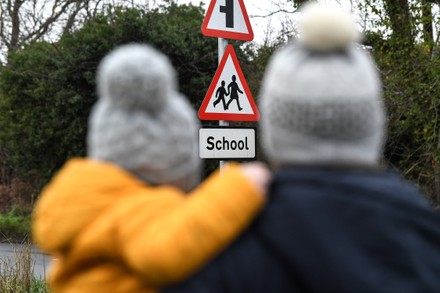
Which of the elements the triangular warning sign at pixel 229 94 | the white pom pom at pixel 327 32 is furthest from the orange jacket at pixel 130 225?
the triangular warning sign at pixel 229 94

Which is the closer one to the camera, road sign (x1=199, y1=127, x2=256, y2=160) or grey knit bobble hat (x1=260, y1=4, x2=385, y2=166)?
grey knit bobble hat (x1=260, y1=4, x2=385, y2=166)

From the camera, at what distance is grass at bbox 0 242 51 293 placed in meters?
6.51

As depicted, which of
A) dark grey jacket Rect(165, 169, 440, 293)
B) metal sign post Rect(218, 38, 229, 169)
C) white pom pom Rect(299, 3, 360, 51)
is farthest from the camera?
metal sign post Rect(218, 38, 229, 169)

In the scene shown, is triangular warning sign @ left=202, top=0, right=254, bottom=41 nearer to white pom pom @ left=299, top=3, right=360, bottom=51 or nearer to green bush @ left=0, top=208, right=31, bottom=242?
white pom pom @ left=299, top=3, right=360, bottom=51

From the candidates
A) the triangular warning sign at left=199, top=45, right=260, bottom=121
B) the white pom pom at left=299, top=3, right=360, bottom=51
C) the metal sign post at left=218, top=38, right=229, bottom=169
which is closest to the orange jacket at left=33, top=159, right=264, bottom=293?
the white pom pom at left=299, top=3, right=360, bottom=51

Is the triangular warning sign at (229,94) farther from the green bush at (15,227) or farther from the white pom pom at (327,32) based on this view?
the green bush at (15,227)

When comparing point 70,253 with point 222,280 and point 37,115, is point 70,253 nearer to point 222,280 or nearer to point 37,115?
point 222,280

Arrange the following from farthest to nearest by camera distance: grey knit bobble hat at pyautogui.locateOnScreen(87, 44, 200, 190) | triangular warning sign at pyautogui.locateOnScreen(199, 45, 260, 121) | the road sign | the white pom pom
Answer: triangular warning sign at pyautogui.locateOnScreen(199, 45, 260, 121), the road sign, grey knit bobble hat at pyautogui.locateOnScreen(87, 44, 200, 190), the white pom pom

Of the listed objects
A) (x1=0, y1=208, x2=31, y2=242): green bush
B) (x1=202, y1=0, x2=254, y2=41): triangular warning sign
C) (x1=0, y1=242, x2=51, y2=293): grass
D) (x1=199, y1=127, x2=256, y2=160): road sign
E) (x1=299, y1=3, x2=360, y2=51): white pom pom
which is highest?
(x1=202, y1=0, x2=254, y2=41): triangular warning sign

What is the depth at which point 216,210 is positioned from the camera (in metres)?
1.39

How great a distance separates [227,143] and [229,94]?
44 cm

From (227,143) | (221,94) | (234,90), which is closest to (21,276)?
(227,143)

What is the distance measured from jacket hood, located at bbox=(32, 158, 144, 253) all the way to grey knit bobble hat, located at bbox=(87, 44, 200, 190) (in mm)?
53

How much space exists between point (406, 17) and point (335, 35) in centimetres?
1005
